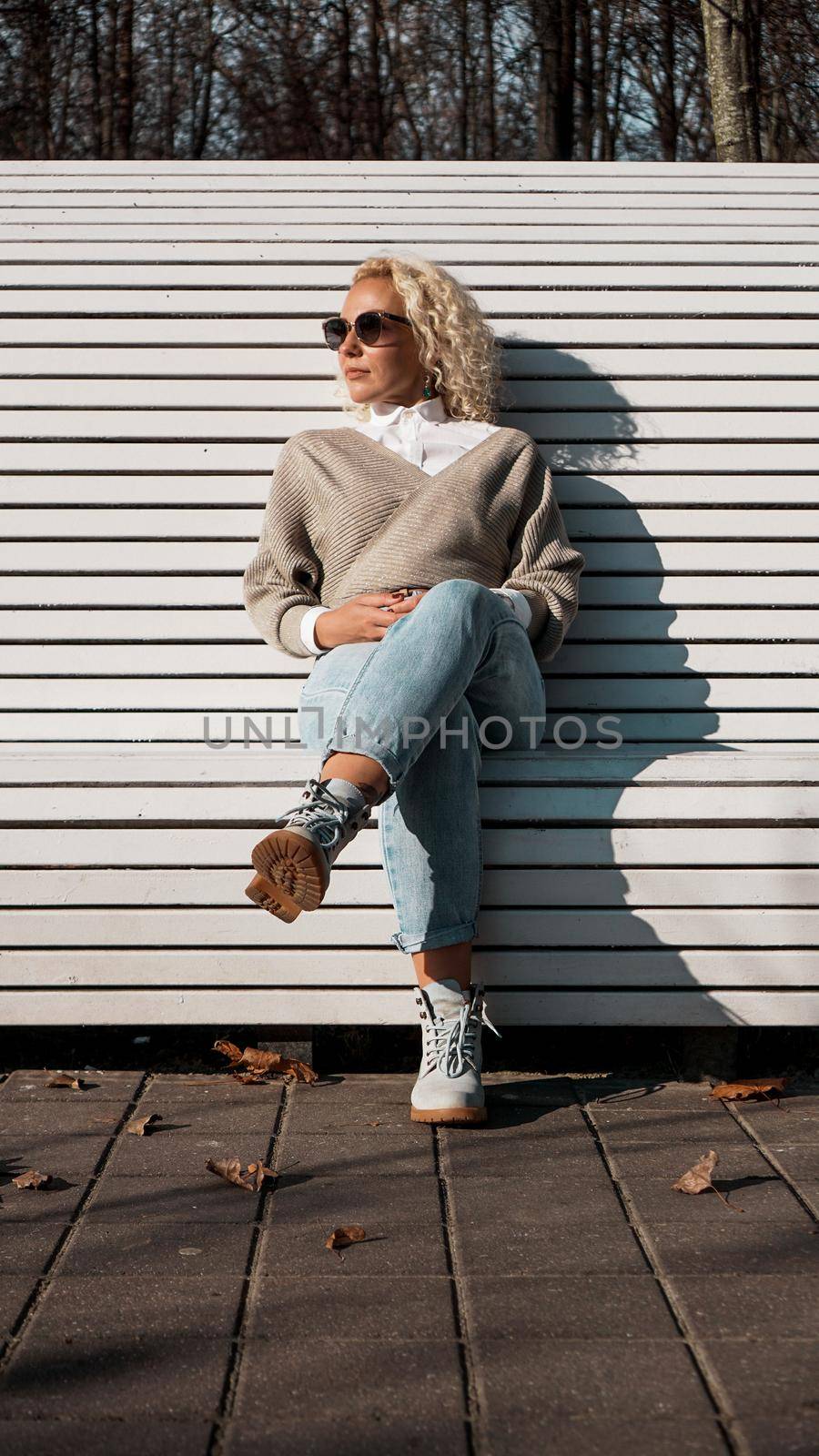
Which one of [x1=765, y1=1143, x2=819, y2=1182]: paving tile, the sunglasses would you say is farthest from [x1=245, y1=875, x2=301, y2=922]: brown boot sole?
the sunglasses

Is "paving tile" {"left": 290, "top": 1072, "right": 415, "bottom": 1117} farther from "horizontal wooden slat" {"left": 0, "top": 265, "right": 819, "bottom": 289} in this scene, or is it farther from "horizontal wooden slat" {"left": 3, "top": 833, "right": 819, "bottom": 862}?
"horizontal wooden slat" {"left": 0, "top": 265, "right": 819, "bottom": 289}

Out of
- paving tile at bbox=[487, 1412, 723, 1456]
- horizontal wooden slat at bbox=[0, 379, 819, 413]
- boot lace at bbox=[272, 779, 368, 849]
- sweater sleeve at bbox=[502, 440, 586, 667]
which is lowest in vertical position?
paving tile at bbox=[487, 1412, 723, 1456]

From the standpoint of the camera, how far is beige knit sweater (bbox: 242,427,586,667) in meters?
3.23

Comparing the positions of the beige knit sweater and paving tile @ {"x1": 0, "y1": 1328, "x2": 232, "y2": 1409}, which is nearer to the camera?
paving tile @ {"x1": 0, "y1": 1328, "x2": 232, "y2": 1409}

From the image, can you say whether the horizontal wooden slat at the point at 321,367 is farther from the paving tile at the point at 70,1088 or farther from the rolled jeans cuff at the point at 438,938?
the paving tile at the point at 70,1088

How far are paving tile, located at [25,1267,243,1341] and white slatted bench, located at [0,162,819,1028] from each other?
36.0 inches

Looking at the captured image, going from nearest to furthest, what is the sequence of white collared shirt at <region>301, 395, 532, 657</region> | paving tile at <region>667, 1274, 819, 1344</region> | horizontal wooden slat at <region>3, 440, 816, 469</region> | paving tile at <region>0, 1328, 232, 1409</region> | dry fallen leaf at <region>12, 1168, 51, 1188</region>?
paving tile at <region>0, 1328, 232, 1409</region> < paving tile at <region>667, 1274, 819, 1344</region> < dry fallen leaf at <region>12, 1168, 51, 1188</region> < white collared shirt at <region>301, 395, 532, 657</region> < horizontal wooden slat at <region>3, 440, 816, 469</region>

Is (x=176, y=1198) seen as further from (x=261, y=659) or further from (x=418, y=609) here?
(x=261, y=659)

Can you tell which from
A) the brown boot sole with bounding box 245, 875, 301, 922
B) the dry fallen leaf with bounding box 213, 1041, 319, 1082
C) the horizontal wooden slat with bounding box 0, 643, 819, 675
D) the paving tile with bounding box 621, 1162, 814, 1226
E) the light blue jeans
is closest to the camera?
the paving tile with bounding box 621, 1162, 814, 1226

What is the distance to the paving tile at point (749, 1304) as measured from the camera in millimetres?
1862

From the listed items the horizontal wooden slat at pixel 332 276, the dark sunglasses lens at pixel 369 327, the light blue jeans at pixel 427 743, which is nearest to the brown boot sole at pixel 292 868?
the light blue jeans at pixel 427 743

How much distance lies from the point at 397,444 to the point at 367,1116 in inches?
64.9

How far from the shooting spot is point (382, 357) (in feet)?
11.8

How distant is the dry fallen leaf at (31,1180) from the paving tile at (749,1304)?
103 cm
